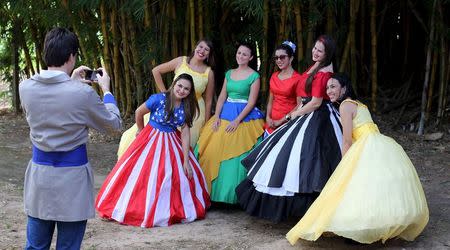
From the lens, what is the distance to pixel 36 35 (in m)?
8.25

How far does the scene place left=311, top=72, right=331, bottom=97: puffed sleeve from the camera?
3.84m

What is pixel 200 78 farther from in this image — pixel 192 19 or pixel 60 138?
pixel 60 138

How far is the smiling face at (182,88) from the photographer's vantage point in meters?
4.11

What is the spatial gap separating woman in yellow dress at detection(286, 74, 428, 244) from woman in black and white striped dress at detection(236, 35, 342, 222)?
0.59 feet

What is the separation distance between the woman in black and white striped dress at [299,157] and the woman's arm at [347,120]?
0.54ft

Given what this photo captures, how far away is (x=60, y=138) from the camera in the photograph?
2.37 metres

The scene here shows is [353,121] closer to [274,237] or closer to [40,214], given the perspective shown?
[274,237]

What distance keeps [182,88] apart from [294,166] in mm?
929

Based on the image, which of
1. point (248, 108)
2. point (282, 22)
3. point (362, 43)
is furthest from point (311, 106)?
point (362, 43)

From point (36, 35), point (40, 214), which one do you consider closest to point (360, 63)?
point (36, 35)

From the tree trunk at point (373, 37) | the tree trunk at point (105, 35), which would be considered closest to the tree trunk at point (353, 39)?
the tree trunk at point (373, 37)

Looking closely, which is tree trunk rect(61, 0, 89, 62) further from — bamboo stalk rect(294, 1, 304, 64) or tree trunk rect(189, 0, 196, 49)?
bamboo stalk rect(294, 1, 304, 64)

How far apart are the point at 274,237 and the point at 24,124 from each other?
507cm

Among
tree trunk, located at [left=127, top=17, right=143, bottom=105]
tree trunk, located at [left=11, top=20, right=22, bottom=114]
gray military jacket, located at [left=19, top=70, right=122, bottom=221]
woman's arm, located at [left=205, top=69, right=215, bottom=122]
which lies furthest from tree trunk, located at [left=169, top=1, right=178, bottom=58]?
gray military jacket, located at [left=19, top=70, right=122, bottom=221]
